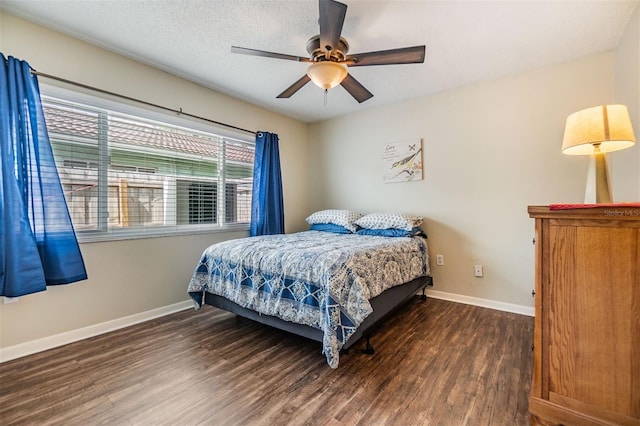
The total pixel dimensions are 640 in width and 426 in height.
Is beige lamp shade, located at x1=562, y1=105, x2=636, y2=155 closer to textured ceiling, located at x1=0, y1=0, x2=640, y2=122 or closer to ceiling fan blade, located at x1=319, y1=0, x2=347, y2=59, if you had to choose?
textured ceiling, located at x1=0, y1=0, x2=640, y2=122

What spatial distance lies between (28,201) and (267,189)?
2.12 meters

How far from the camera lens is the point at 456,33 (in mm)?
2086

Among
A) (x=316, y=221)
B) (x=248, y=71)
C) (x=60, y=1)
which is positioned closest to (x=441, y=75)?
(x=248, y=71)

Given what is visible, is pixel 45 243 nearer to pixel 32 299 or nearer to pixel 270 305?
pixel 32 299

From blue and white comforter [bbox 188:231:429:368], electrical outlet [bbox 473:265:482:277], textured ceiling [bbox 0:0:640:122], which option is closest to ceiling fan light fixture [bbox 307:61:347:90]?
textured ceiling [bbox 0:0:640:122]

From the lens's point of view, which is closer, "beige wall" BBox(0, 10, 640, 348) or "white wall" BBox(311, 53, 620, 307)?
"beige wall" BBox(0, 10, 640, 348)

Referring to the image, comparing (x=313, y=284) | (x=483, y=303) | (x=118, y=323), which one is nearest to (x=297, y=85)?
(x=313, y=284)

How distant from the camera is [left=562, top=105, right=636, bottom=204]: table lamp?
1.53 metres

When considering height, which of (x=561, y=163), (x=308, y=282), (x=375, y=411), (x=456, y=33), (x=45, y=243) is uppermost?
(x=456, y=33)

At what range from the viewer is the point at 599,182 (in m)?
1.62

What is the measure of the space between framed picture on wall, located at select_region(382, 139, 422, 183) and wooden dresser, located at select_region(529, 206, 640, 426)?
210cm

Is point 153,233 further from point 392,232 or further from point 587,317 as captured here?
point 587,317

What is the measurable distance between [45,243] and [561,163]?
4.27 m

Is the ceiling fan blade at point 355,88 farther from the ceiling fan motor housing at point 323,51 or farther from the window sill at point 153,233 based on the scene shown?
the window sill at point 153,233
